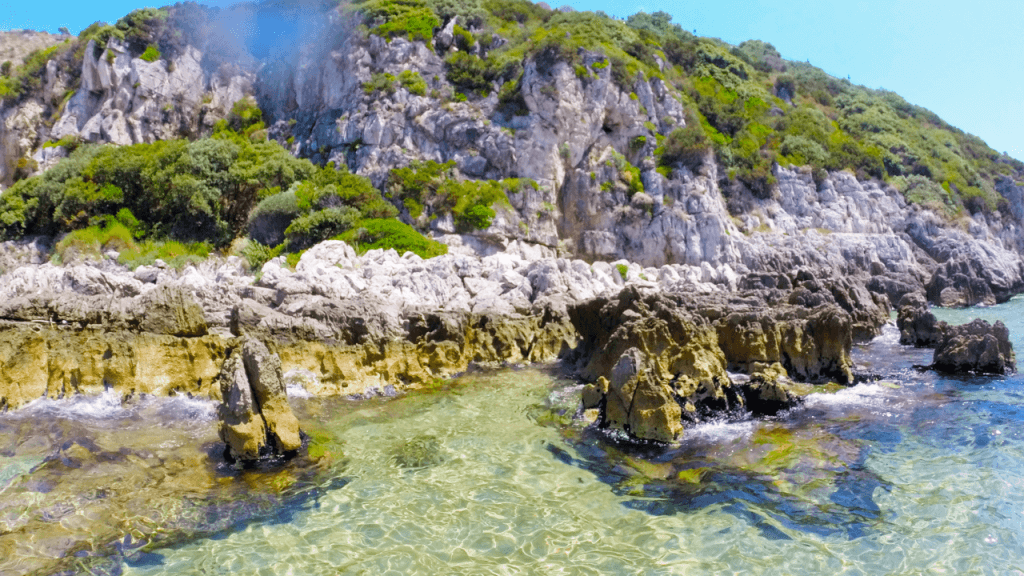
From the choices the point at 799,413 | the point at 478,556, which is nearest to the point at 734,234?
the point at 799,413

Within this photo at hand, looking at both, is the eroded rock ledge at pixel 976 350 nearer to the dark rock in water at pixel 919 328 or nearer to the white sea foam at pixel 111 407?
the dark rock in water at pixel 919 328

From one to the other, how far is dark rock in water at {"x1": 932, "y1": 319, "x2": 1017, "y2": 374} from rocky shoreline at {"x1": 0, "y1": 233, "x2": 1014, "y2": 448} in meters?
0.20

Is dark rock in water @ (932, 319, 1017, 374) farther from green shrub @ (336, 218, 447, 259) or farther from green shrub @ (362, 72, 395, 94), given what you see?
green shrub @ (362, 72, 395, 94)

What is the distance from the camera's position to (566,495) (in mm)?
7832

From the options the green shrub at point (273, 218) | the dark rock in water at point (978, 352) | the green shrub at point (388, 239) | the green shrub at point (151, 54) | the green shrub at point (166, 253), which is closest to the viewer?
the dark rock in water at point (978, 352)

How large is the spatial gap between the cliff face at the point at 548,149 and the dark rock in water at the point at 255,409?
2335cm

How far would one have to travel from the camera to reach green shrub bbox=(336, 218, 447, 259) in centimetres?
2789

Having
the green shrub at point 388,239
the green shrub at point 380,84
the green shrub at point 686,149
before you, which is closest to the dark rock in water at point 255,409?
the green shrub at point 388,239

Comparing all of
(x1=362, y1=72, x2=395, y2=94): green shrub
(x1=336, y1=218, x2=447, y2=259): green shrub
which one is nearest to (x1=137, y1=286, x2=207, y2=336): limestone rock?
(x1=336, y1=218, x2=447, y2=259): green shrub

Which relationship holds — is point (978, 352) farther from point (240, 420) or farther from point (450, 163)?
point (450, 163)

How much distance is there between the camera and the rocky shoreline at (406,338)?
11.2 m

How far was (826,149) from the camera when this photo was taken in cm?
4578

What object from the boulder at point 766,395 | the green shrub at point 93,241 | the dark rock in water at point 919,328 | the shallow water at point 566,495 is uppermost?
the green shrub at point 93,241

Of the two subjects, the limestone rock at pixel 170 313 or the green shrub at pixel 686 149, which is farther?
the green shrub at pixel 686 149
